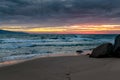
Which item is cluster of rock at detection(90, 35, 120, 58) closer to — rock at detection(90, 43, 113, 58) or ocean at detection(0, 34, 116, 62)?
rock at detection(90, 43, 113, 58)

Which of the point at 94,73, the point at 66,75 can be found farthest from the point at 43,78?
the point at 94,73

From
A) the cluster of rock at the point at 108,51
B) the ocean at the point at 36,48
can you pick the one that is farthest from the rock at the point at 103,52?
the ocean at the point at 36,48

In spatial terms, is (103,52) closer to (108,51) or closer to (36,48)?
(108,51)

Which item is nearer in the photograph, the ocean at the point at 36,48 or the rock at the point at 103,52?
the rock at the point at 103,52

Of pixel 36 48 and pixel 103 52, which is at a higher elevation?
pixel 103 52

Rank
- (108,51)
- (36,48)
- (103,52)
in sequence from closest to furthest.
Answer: (103,52) < (108,51) < (36,48)

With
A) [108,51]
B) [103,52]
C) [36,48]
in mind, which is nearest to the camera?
[103,52]

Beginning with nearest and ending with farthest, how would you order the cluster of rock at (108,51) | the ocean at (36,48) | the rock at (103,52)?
the cluster of rock at (108,51), the rock at (103,52), the ocean at (36,48)

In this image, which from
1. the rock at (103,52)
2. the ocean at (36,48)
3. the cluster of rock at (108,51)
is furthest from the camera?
the ocean at (36,48)

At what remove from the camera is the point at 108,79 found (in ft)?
17.5

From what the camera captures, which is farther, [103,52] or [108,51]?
[108,51]

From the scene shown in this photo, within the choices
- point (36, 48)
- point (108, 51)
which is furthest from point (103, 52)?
point (36, 48)

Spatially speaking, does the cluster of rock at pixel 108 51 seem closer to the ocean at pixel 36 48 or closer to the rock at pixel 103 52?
the rock at pixel 103 52

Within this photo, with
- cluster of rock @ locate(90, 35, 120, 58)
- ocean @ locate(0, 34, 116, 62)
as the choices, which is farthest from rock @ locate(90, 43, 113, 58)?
ocean @ locate(0, 34, 116, 62)
